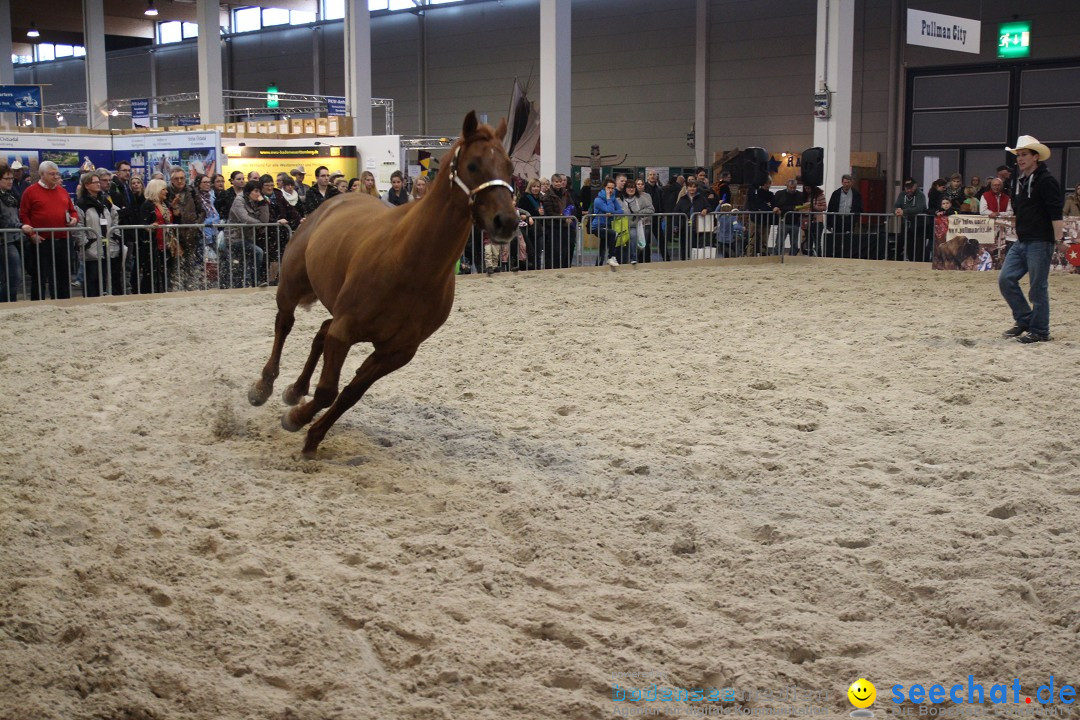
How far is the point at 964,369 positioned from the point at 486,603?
6135mm

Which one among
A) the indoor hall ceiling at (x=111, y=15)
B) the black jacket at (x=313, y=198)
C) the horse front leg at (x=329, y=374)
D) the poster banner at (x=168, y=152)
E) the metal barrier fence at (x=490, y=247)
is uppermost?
the indoor hall ceiling at (x=111, y=15)

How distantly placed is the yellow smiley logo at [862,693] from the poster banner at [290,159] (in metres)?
18.1

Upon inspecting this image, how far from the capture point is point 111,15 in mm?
35250

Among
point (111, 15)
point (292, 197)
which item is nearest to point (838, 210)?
point (292, 197)

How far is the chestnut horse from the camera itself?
5.46 m

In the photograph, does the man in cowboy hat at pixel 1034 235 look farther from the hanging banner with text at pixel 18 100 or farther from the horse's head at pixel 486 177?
the hanging banner with text at pixel 18 100

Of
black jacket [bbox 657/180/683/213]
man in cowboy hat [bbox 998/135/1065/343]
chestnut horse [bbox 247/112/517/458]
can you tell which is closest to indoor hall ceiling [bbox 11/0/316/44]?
black jacket [bbox 657/180/683/213]

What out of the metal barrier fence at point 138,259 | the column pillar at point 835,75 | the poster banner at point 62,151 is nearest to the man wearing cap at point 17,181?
the metal barrier fence at point 138,259

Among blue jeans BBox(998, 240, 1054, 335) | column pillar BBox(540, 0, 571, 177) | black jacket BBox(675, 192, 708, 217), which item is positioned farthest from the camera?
column pillar BBox(540, 0, 571, 177)

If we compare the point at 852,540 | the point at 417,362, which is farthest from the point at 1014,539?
the point at 417,362

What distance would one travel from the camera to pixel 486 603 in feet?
13.4

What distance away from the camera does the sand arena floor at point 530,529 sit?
3.52 m

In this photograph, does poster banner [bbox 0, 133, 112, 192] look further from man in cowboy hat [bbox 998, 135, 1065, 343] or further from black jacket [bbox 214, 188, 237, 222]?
man in cowboy hat [bbox 998, 135, 1065, 343]

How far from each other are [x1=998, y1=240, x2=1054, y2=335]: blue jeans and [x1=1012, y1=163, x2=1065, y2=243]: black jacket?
0.10 metres
